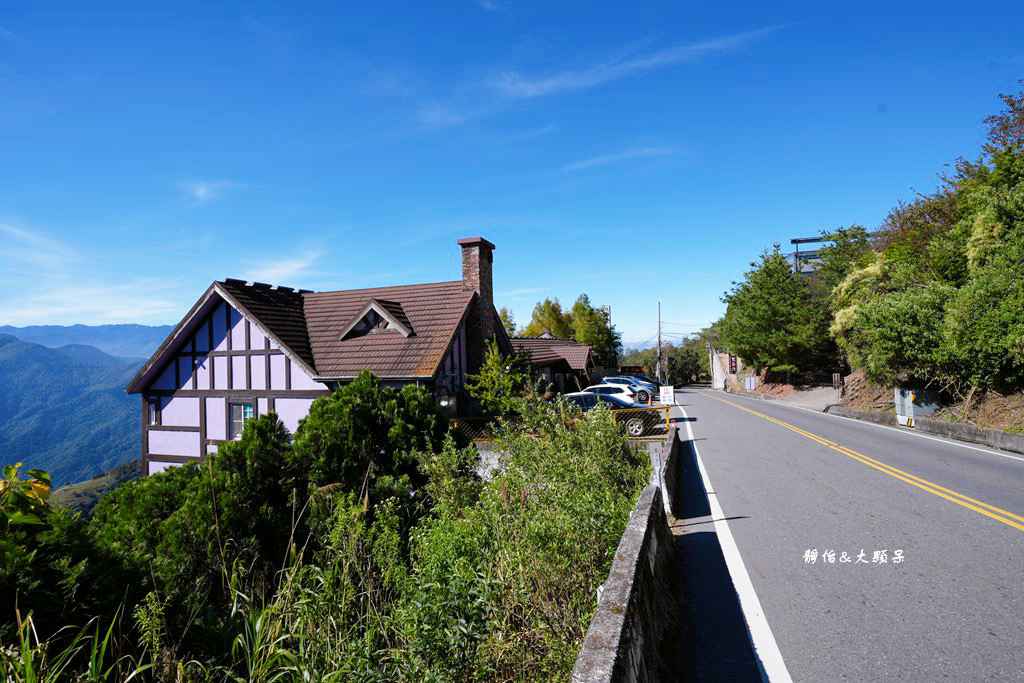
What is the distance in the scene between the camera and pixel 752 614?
5.41 metres

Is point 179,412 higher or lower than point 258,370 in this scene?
lower

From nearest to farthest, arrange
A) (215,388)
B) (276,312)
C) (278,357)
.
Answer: (278,357), (215,388), (276,312)

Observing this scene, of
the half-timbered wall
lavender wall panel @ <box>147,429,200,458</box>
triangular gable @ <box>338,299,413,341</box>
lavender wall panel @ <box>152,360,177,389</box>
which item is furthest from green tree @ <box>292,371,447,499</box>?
lavender wall panel @ <box>152,360,177,389</box>

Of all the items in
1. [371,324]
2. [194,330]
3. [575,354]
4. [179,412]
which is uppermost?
[371,324]

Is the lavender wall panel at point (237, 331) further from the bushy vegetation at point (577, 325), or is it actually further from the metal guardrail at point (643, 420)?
the bushy vegetation at point (577, 325)

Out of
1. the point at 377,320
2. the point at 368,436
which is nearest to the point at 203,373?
the point at 377,320

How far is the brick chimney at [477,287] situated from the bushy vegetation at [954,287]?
1489 cm

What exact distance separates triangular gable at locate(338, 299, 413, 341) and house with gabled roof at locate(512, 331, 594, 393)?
34.1 feet

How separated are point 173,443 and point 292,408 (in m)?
4.66

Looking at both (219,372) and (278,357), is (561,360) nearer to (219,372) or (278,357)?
(278,357)

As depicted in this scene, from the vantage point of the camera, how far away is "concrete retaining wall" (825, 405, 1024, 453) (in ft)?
45.8

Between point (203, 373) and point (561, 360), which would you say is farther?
point (561, 360)

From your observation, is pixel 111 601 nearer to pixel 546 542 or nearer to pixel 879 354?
pixel 546 542

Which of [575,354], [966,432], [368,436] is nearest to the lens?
[368,436]
